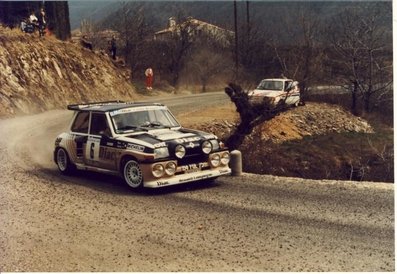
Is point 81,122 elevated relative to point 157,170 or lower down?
elevated

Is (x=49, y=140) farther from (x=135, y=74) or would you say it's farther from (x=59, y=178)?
(x=135, y=74)

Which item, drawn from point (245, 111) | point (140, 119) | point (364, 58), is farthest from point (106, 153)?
point (364, 58)

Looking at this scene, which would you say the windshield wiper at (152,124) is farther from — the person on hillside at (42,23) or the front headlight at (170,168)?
the person on hillside at (42,23)

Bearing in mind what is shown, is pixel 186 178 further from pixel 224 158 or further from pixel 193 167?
pixel 224 158

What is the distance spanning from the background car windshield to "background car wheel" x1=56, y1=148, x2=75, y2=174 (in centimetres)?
177

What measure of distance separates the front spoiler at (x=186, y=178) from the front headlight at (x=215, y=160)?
122mm

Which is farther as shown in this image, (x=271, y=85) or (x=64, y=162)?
(x=271, y=85)

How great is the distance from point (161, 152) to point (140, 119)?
1428 millimetres

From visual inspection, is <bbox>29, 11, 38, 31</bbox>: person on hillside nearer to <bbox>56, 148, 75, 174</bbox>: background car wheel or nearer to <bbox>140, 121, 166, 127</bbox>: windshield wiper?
<bbox>56, 148, 75, 174</bbox>: background car wheel

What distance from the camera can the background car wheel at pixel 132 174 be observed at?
9.40 meters

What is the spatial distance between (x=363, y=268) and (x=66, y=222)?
454 centimetres

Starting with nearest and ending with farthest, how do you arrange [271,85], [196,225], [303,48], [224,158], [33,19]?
[196,225]
[224,158]
[271,85]
[33,19]
[303,48]

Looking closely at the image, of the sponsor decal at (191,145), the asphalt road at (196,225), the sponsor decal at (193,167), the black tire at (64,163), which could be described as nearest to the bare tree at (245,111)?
the asphalt road at (196,225)

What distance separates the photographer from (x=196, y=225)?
7.59 meters
